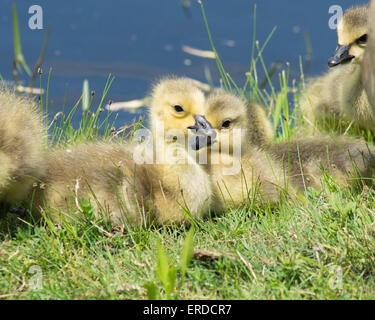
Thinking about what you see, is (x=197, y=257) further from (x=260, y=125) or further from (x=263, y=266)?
(x=260, y=125)

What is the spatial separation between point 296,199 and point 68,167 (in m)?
1.05

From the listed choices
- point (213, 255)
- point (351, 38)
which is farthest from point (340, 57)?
point (213, 255)

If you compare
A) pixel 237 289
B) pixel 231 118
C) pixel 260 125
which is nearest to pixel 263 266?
pixel 237 289

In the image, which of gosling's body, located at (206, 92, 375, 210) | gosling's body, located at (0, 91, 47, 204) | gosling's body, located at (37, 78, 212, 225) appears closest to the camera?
gosling's body, located at (0, 91, 47, 204)

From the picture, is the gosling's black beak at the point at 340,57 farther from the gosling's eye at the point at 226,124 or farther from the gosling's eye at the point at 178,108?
the gosling's eye at the point at 178,108

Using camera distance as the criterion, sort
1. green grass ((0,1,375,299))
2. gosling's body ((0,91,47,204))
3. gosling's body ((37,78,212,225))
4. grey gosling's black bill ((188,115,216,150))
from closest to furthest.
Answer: green grass ((0,1,375,299)), gosling's body ((0,91,47,204)), gosling's body ((37,78,212,225)), grey gosling's black bill ((188,115,216,150))

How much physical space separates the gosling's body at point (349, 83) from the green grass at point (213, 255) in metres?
0.74

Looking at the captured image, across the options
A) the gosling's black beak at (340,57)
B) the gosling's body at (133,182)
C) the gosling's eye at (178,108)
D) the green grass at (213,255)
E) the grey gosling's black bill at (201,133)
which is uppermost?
the gosling's black beak at (340,57)

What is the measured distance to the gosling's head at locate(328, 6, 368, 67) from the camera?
3.48 m

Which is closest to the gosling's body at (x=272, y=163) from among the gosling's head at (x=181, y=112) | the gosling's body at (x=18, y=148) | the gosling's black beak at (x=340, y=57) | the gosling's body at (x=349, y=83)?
the gosling's head at (x=181, y=112)

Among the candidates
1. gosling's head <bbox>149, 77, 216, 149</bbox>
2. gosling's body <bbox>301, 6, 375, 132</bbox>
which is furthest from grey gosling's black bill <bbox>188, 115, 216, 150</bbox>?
gosling's body <bbox>301, 6, 375, 132</bbox>

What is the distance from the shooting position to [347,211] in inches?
99.2

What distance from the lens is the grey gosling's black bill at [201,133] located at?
9.29 ft

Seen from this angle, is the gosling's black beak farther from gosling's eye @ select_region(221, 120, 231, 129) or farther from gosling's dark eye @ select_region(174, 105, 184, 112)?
gosling's dark eye @ select_region(174, 105, 184, 112)
